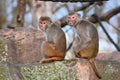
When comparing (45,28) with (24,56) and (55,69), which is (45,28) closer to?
(55,69)

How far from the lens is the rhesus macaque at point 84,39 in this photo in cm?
598

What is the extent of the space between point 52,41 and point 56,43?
0.28 ft

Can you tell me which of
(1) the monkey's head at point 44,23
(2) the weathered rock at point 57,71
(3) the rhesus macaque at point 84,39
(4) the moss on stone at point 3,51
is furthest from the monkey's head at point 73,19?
(4) the moss on stone at point 3,51

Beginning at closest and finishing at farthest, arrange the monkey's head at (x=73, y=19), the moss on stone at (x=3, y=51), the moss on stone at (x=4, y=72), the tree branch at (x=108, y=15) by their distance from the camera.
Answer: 1. the moss on stone at (x=4, y=72)
2. the monkey's head at (x=73, y=19)
3. the moss on stone at (x=3, y=51)
4. the tree branch at (x=108, y=15)

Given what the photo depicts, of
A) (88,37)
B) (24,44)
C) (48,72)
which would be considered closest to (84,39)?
(88,37)

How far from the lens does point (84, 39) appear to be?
6.01 meters

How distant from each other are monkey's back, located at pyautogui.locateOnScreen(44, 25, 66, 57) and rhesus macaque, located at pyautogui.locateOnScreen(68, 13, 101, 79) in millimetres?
185

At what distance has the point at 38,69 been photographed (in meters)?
5.55

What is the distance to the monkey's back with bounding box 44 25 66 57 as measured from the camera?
6016 millimetres

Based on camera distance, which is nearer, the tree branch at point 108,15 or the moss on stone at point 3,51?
the moss on stone at point 3,51

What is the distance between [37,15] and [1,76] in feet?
23.3

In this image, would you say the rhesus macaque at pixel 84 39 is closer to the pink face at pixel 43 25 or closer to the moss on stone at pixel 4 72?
the pink face at pixel 43 25

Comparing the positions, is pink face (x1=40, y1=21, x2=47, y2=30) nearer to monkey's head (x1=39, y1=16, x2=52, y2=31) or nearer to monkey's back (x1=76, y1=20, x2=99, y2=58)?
monkey's head (x1=39, y1=16, x2=52, y2=31)

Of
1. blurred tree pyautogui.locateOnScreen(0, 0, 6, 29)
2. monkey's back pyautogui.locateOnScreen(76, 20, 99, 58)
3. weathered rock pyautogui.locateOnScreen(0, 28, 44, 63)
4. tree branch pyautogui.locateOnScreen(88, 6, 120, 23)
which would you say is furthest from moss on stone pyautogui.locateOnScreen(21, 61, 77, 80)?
blurred tree pyautogui.locateOnScreen(0, 0, 6, 29)
